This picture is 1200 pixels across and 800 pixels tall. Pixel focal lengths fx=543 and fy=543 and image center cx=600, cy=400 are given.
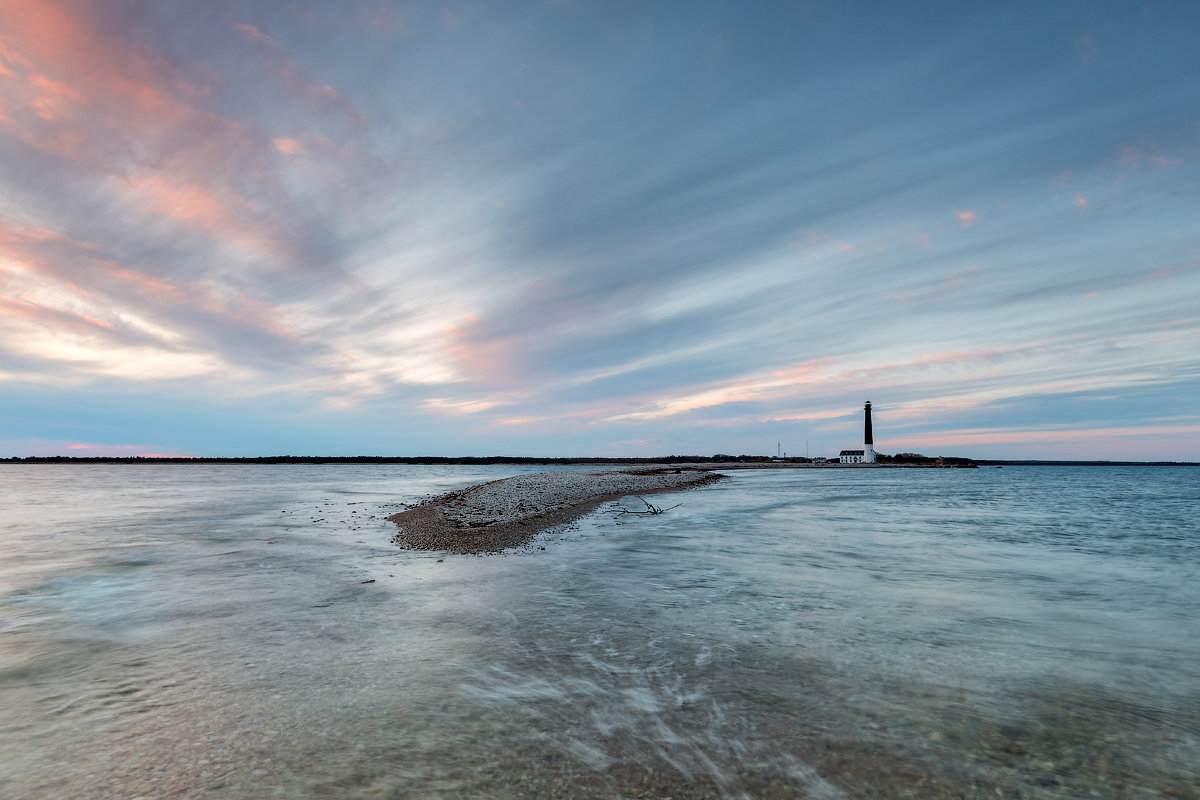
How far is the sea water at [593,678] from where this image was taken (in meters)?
4.36

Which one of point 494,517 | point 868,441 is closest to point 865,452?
point 868,441

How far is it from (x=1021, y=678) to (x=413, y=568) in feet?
37.4

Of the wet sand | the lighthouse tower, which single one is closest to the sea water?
the wet sand

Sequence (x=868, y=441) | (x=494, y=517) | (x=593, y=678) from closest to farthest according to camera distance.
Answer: (x=593, y=678), (x=494, y=517), (x=868, y=441)

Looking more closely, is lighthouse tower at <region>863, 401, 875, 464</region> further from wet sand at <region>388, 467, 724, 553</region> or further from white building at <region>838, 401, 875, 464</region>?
wet sand at <region>388, 467, 724, 553</region>

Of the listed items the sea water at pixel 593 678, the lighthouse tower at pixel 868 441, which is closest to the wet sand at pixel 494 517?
the sea water at pixel 593 678

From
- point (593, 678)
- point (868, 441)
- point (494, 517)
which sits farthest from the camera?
point (868, 441)

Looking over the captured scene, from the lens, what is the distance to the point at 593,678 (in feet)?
20.9

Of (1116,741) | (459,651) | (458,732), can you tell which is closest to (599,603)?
(459,651)

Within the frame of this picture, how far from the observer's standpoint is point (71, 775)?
432cm

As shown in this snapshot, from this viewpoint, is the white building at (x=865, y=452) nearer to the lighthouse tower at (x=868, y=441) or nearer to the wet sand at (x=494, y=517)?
the lighthouse tower at (x=868, y=441)

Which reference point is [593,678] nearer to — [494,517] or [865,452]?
[494,517]

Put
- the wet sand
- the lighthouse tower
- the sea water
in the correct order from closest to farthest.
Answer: the sea water < the wet sand < the lighthouse tower

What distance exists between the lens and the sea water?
A: 436cm
